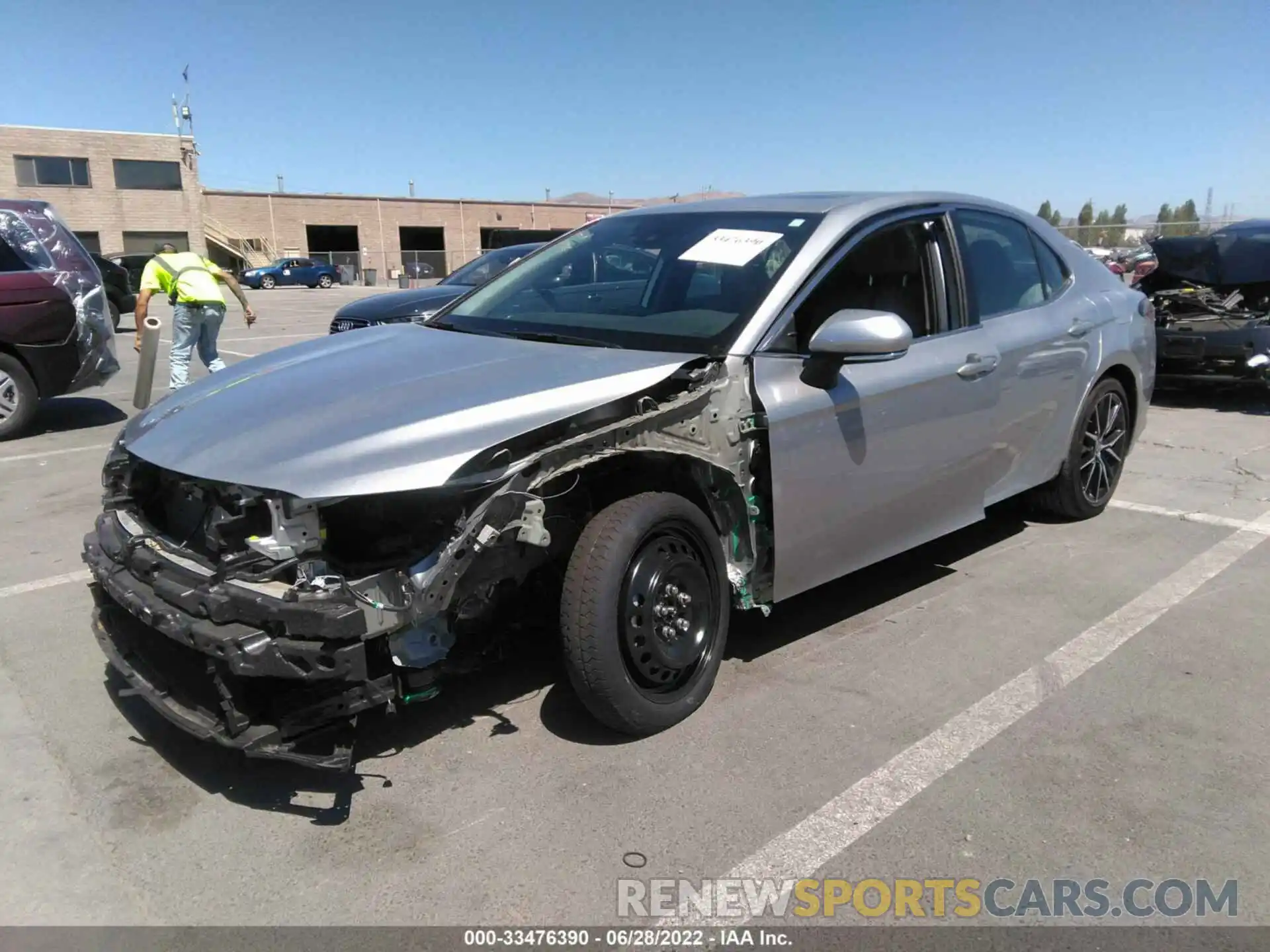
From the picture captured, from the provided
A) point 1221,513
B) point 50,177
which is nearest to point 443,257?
point 50,177

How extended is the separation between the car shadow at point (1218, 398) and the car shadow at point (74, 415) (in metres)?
9.85

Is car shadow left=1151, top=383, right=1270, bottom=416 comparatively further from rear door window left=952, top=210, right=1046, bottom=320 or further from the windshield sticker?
the windshield sticker

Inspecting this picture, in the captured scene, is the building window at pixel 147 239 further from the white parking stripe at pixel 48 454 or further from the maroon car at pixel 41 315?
the white parking stripe at pixel 48 454

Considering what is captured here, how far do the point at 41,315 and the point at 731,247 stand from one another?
6.76 meters

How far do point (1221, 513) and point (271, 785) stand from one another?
5526mm

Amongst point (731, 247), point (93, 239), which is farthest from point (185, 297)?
point (93, 239)

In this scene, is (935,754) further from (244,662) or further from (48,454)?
(48,454)

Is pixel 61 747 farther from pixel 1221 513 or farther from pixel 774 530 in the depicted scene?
pixel 1221 513

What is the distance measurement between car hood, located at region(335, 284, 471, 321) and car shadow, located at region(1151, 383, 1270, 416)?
6921mm

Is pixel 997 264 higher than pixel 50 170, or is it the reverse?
pixel 50 170

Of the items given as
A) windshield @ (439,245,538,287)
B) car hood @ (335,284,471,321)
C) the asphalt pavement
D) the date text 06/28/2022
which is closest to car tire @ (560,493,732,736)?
the asphalt pavement

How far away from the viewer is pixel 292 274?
42.3 m

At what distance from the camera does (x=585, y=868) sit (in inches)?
102

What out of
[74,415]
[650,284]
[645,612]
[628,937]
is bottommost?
[628,937]
